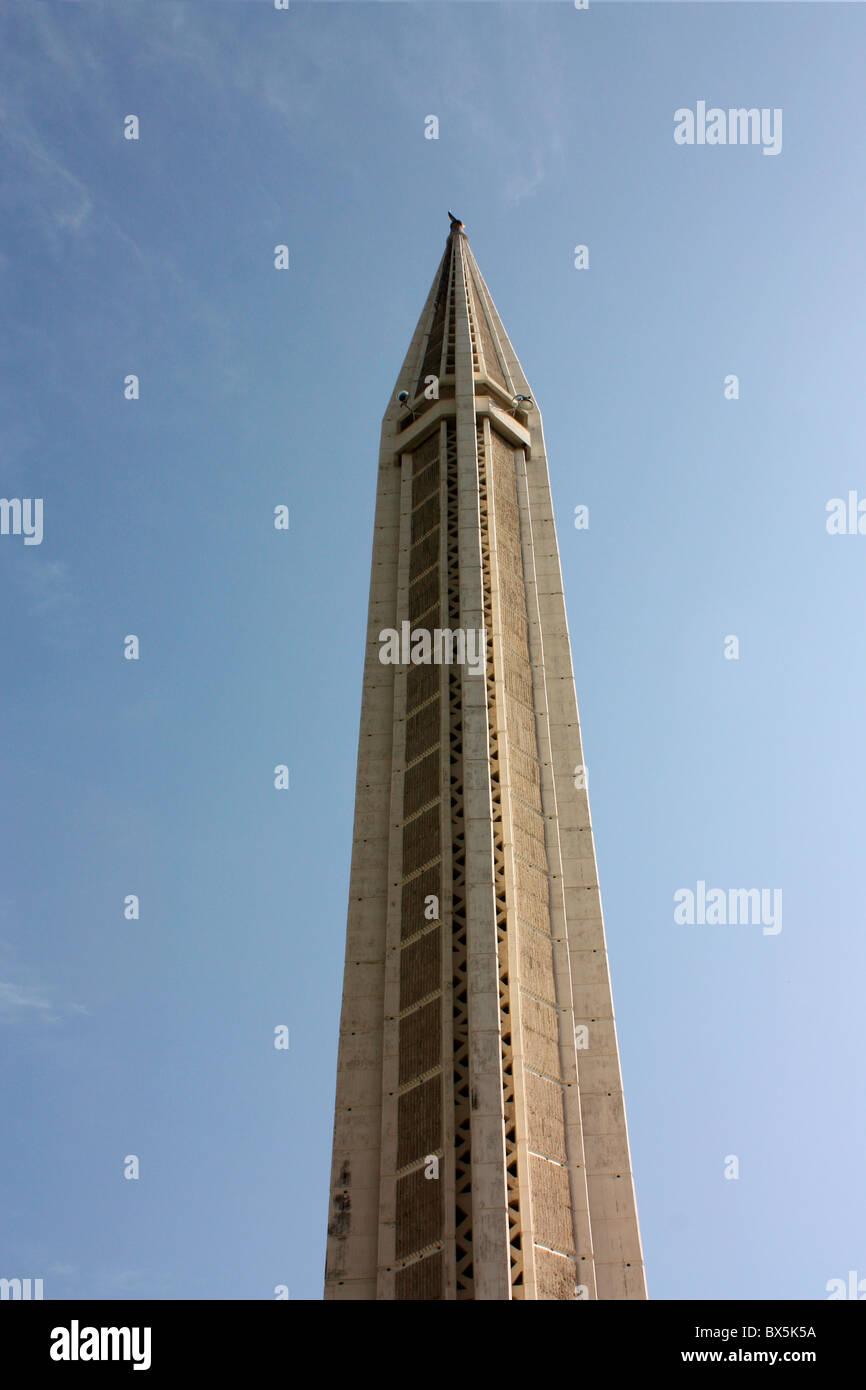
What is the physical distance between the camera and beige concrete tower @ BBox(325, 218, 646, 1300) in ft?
63.3

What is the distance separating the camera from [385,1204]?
1988 cm

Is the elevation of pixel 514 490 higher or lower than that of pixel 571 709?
higher

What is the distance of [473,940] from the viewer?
2183 centimetres

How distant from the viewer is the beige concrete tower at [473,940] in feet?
63.3

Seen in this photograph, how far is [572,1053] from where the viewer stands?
2200 cm

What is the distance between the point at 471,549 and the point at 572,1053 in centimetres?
1197

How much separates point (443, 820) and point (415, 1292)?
8575 mm
